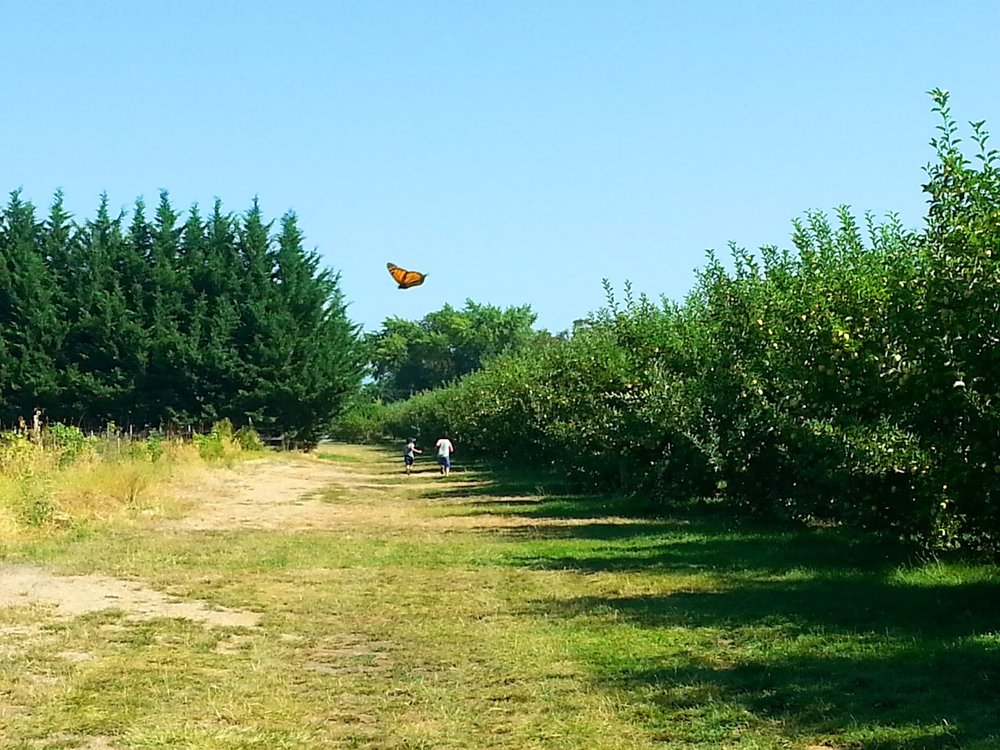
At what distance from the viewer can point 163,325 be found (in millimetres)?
56219

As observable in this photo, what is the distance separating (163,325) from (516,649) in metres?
48.9

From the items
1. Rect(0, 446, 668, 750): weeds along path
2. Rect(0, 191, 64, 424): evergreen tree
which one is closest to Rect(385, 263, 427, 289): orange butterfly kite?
Rect(0, 446, 668, 750): weeds along path

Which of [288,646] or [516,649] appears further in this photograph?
[288,646]

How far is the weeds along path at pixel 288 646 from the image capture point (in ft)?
25.0

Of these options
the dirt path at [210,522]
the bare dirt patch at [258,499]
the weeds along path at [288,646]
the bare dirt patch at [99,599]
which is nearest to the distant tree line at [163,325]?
the dirt path at [210,522]

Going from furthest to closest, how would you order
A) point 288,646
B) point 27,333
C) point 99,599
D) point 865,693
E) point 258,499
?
1. point 27,333
2. point 258,499
3. point 99,599
4. point 288,646
5. point 865,693

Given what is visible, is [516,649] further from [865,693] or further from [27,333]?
[27,333]

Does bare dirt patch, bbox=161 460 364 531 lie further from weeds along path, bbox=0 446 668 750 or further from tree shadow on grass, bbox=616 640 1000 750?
tree shadow on grass, bbox=616 640 1000 750

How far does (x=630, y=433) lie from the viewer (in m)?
24.1

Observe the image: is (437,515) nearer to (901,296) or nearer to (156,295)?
(901,296)

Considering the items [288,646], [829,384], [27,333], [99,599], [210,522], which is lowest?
[288,646]

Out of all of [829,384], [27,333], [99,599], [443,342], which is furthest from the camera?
[443,342]

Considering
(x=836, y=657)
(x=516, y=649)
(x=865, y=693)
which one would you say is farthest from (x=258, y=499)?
(x=865, y=693)

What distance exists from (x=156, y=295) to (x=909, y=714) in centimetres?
5327
